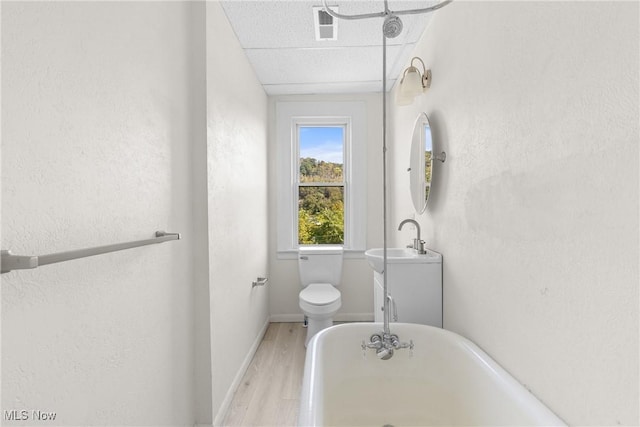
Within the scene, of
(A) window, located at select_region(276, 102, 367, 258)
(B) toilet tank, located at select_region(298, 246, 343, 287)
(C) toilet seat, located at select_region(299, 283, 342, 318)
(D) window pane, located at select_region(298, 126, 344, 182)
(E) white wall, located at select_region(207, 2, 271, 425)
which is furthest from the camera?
(D) window pane, located at select_region(298, 126, 344, 182)

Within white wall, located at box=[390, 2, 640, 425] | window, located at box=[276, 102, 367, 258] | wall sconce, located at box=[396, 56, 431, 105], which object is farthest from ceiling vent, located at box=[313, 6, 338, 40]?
window, located at box=[276, 102, 367, 258]

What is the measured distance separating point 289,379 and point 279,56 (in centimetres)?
229

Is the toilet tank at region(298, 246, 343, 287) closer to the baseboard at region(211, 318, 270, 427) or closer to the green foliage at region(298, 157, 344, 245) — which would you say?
the green foliage at region(298, 157, 344, 245)

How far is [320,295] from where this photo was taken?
263cm

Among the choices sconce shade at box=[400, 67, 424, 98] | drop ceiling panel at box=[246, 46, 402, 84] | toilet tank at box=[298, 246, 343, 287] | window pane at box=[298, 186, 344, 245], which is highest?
drop ceiling panel at box=[246, 46, 402, 84]

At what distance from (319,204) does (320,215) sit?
0.38ft

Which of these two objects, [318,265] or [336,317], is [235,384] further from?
[336,317]

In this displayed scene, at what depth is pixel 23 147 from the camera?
2.31 ft

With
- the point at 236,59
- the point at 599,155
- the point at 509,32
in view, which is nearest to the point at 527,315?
the point at 599,155

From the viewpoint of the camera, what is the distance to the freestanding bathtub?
129 cm

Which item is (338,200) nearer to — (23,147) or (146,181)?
(146,181)

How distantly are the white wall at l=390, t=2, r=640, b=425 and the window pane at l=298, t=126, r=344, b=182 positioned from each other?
5.83 feet

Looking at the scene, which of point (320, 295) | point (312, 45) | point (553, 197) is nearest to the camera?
point (553, 197)

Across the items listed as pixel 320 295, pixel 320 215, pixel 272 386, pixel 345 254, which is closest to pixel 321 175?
pixel 320 215
